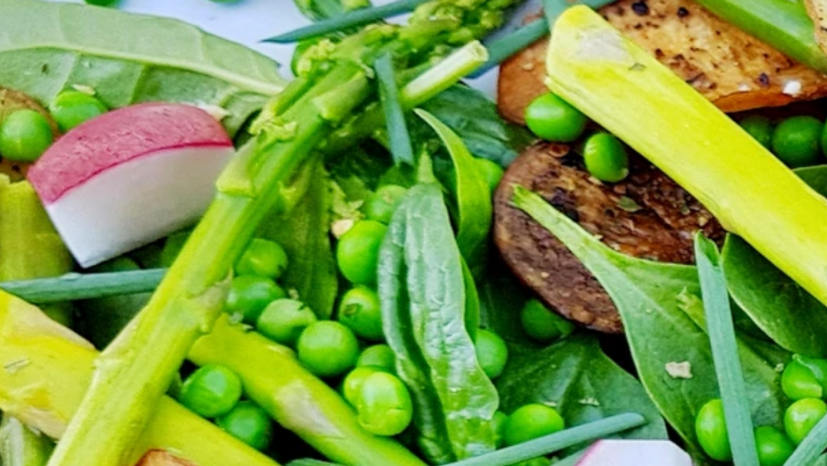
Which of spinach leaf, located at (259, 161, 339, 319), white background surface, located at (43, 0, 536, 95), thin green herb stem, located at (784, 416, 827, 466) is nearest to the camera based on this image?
thin green herb stem, located at (784, 416, 827, 466)

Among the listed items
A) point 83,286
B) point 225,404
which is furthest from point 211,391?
point 83,286

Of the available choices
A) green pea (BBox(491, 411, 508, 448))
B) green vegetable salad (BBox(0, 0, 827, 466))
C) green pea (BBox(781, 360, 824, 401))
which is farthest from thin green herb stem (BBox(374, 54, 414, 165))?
green pea (BBox(781, 360, 824, 401))

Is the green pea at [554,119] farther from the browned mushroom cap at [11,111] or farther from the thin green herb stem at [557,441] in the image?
the browned mushroom cap at [11,111]

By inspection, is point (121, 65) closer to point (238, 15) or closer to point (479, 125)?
point (238, 15)

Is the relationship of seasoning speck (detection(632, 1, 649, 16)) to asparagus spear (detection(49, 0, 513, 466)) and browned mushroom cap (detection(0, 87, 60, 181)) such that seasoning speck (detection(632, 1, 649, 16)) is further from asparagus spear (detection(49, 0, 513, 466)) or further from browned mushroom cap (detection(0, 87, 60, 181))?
browned mushroom cap (detection(0, 87, 60, 181))

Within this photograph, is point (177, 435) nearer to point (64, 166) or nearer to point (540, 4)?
point (64, 166)

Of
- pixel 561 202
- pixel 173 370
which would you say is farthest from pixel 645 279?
pixel 173 370
